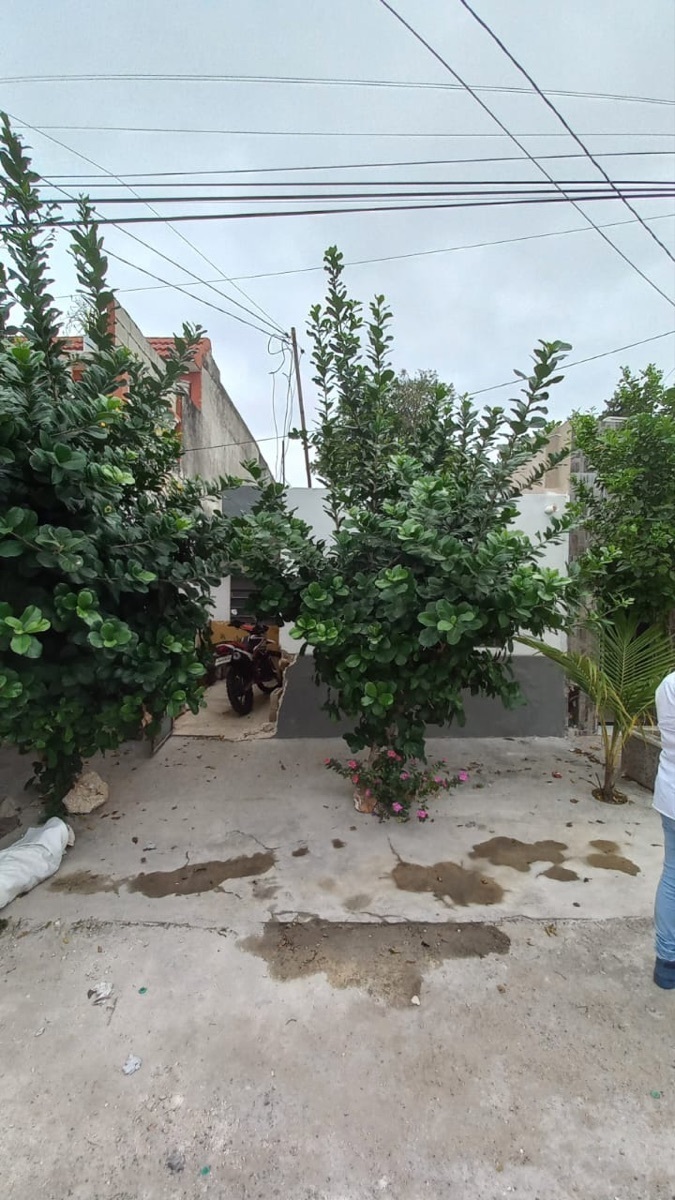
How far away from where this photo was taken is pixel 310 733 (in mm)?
5543

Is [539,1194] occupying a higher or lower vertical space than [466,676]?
lower

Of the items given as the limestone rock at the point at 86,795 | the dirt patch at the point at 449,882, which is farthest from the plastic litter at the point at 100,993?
the limestone rock at the point at 86,795

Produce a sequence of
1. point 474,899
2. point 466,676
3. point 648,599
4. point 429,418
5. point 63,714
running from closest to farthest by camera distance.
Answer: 1. point 63,714
2. point 474,899
3. point 466,676
4. point 429,418
5. point 648,599

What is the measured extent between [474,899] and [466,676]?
1247 mm

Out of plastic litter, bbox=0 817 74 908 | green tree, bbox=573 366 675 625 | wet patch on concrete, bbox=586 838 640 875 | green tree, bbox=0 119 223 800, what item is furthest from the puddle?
green tree, bbox=573 366 675 625

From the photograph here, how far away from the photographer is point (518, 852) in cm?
340

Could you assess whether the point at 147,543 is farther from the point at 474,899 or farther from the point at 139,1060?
the point at 474,899

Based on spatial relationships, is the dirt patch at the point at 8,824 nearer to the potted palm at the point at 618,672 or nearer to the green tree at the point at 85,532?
the green tree at the point at 85,532

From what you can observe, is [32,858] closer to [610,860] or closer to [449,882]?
[449,882]

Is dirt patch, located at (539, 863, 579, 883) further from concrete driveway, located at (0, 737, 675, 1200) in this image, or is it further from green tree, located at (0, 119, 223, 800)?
green tree, located at (0, 119, 223, 800)

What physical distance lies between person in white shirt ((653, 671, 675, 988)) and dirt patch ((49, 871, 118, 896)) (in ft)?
8.84

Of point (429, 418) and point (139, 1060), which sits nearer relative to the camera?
point (139, 1060)

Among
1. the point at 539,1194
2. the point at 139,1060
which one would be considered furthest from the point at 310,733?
the point at 539,1194

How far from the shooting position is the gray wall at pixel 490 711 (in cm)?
551
